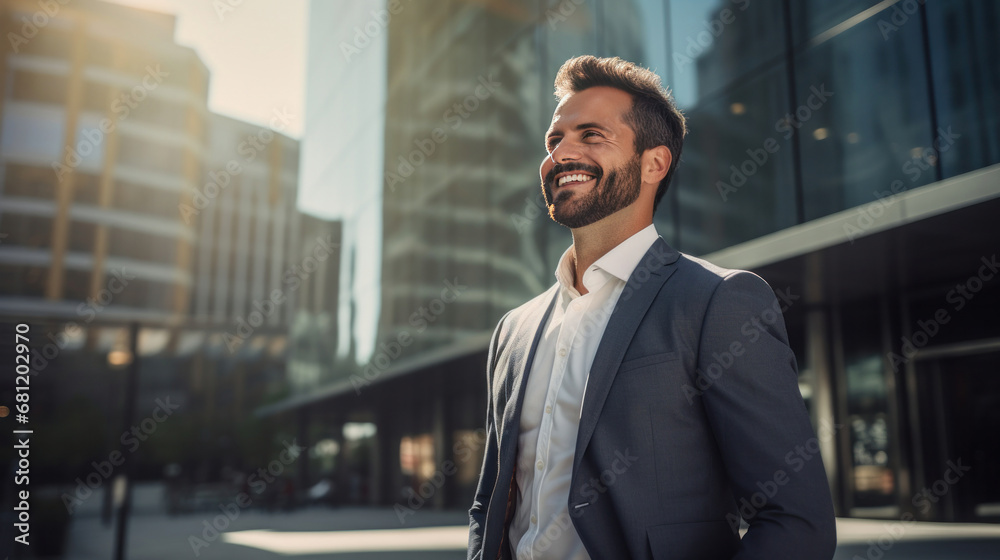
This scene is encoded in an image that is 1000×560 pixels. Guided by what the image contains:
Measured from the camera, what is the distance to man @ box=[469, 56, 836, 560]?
165 centimetres

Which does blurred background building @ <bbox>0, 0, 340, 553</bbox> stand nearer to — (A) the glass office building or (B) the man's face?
(A) the glass office building

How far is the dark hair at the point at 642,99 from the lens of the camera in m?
2.17

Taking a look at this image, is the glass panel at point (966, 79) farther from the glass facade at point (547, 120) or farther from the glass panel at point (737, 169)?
the glass panel at point (737, 169)

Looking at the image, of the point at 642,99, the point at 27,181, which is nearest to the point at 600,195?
the point at 642,99

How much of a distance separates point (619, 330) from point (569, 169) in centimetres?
52

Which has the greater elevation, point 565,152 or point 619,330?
point 565,152

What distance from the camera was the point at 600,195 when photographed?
2.10 metres

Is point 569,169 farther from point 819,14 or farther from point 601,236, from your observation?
point 819,14

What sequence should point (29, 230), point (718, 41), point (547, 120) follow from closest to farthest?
point (718, 41) < point (547, 120) < point (29, 230)

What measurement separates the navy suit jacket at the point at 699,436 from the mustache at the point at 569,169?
15.1 inches

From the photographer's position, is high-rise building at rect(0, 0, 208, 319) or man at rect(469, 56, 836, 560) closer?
man at rect(469, 56, 836, 560)

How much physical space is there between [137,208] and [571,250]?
79024 mm

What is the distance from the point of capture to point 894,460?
12.3 metres

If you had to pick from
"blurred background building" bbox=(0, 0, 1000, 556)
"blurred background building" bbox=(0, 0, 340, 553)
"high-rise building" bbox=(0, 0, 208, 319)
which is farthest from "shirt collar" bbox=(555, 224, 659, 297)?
"high-rise building" bbox=(0, 0, 208, 319)
